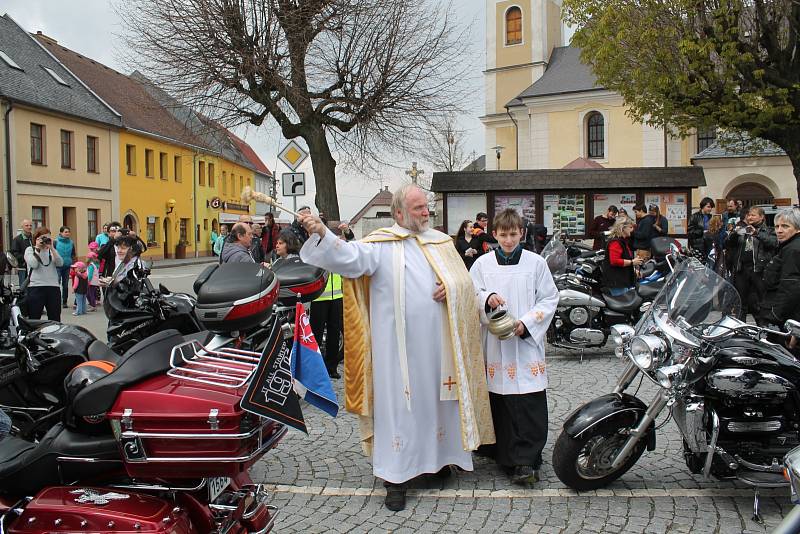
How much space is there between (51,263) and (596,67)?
1559 cm

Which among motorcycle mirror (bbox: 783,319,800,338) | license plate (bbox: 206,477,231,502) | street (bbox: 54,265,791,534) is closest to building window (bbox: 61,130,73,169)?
street (bbox: 54,265,791,534)

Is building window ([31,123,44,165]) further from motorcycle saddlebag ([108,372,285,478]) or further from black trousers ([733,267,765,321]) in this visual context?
motorcycle saddlebag ([108,372,285,478])

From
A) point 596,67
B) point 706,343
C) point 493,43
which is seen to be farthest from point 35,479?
point 493,43

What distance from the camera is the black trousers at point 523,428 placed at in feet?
15.2

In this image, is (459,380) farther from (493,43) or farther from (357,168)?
(493,43)

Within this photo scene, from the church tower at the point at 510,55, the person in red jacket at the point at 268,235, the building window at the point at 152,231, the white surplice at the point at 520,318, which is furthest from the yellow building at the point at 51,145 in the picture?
the white surplice at the point at 520,318

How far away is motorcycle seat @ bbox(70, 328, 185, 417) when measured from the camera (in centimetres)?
271

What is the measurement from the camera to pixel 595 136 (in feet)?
143

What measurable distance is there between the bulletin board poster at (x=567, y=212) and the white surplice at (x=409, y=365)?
41.4ft

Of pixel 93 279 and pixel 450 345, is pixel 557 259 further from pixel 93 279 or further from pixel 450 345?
pixel 93 279

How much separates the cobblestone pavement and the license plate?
121cm

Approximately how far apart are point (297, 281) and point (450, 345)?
2.82 metres

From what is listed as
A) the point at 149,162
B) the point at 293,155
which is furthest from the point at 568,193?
the point at 149,162

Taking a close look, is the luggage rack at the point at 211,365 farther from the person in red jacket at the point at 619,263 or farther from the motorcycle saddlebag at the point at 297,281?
the person in red jacket at the point at 619,263
